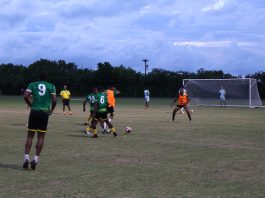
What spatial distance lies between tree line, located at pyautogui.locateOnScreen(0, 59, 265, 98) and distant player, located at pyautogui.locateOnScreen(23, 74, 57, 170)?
168ft

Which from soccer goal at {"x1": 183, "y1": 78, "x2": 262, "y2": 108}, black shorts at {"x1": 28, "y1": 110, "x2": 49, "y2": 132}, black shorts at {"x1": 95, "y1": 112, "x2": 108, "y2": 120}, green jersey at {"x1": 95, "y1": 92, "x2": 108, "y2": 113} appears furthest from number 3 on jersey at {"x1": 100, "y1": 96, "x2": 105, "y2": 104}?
soccer goal at {"x1": 183, "y1": 78, "x2": 262, "y2": 108}

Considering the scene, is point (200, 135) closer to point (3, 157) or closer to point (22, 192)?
point (3, 157)

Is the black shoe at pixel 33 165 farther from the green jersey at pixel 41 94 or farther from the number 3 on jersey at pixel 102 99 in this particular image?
the number 3 on jersey at pixel 102 99

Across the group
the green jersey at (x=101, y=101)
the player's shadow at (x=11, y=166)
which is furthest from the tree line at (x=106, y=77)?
the player's shadow at (x=11, y=166)

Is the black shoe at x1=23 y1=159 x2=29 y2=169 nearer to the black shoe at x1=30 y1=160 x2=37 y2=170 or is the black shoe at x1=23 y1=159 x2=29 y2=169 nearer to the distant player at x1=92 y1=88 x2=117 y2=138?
the black shoe at x1=30 y1=160 x2=37 y2=170

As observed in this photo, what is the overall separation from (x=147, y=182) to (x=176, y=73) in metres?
67.1

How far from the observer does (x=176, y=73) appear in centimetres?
7531

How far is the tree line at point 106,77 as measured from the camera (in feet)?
244

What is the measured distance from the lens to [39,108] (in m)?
10.1

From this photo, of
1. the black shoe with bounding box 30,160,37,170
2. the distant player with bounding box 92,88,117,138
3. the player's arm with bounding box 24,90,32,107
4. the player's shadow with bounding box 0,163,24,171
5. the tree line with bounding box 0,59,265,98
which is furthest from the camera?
the tree line with bounding box 0,59,265,98

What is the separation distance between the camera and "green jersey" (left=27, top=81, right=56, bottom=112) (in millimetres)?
10117

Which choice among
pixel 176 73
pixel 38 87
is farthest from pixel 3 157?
pixel 176 73

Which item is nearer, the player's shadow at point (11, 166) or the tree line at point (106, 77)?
the player's shadow at point (11, 166)

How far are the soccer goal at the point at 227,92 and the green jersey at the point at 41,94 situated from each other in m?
36.0
